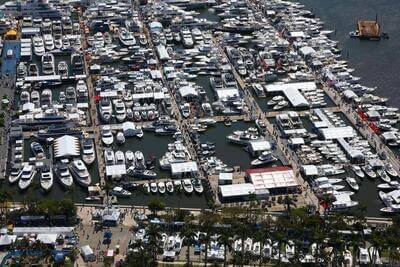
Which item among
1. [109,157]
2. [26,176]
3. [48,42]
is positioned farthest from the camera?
[48,42]

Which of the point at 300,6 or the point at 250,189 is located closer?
the point at 250,189

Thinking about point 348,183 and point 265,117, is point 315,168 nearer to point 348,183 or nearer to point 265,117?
point 348,183

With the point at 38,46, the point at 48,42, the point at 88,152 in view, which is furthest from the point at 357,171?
the point at 48,42

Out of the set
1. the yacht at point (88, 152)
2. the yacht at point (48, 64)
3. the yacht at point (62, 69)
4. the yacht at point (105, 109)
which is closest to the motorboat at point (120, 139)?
the yacht at point (88, 152)

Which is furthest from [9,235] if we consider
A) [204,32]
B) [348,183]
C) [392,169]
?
[204,32]

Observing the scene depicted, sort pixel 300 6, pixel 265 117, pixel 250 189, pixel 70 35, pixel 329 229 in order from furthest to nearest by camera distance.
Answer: pixel 300 6
pixel 70 35
pixel 265 117
pixel 250 189
pixel 329 229

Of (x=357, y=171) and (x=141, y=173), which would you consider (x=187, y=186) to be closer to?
(x=141, y=173)
